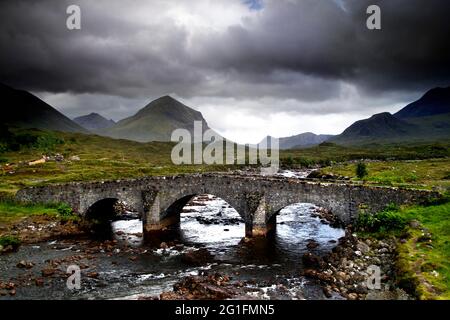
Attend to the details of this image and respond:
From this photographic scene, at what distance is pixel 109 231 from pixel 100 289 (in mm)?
19198

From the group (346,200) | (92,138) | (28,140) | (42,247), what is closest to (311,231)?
(346,200)

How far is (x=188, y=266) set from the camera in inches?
1302

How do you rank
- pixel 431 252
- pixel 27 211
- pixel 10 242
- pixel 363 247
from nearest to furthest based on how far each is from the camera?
pixel 431 252 < pixel 363 247 < pixel 10 242 < pixel 27 211

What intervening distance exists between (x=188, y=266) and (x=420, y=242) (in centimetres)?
1818

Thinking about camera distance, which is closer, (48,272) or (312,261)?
(48,272)

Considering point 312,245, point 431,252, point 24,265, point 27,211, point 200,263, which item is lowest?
point 200,263

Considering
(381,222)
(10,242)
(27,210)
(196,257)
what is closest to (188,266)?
(196,257)

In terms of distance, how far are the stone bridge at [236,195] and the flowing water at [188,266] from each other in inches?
108

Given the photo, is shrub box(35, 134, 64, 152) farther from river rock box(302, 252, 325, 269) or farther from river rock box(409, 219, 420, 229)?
river rock box(409, 219, 420, 229)

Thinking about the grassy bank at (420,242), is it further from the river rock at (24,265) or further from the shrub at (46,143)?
the shrub at (46,143)

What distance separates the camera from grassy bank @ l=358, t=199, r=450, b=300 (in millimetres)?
21297

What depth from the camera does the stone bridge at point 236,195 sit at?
3422 cm

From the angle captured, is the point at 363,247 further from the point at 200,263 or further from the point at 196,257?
the point at 196,257

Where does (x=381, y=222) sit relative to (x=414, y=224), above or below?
below
